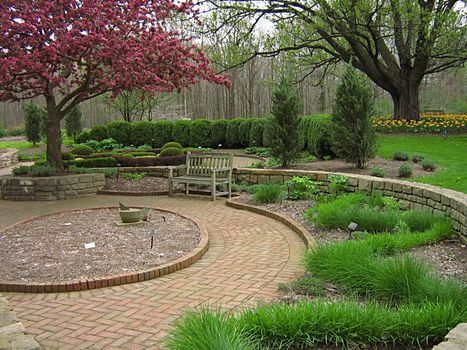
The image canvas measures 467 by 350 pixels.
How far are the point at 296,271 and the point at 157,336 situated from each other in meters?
1.76

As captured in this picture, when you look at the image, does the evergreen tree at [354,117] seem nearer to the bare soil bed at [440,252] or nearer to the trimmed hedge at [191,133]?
the bare soil bed at [440,252]

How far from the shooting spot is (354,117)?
27.7 ft

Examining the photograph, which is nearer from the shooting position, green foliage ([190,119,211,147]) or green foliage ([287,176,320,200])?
green foliage ([287,176,320,200])

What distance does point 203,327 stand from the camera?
2.44 meters

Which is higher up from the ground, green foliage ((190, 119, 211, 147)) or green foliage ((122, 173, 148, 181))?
green foliage ((190, 119, 211, 147))

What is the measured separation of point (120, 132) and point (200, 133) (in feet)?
13.9

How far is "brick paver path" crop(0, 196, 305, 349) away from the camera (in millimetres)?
3032

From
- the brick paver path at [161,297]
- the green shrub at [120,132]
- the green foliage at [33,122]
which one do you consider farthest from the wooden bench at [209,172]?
the green foliage at [33,122]

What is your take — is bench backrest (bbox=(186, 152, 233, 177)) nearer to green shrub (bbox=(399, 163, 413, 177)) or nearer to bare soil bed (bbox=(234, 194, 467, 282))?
bare soil bed (bbox=(234, 194, 467, 282))

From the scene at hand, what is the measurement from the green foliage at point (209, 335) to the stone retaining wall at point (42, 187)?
24.1ft

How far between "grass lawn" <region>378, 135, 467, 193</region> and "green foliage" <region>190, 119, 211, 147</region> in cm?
782

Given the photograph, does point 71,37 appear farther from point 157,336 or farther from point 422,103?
point 422,103

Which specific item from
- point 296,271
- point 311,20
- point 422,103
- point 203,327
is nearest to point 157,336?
point 203,327

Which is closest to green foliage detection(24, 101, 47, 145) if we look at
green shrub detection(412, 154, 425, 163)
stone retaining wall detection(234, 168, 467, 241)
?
stone retaining wall detection(234, 168, 467, 241)
